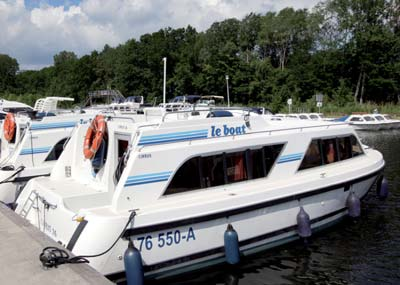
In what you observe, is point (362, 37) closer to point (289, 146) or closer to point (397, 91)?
point (397, 91)

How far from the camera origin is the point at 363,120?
33.2m

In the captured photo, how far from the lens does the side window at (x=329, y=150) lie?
957cm

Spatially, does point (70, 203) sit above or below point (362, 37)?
below

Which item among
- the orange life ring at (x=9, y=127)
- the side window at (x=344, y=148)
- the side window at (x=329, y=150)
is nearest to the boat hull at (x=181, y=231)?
the side window at (x=329, y=150)

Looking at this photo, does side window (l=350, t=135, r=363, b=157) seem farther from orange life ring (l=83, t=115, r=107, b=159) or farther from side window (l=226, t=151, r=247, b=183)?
orange life ring (l=83, t=115, r=107, b=159)

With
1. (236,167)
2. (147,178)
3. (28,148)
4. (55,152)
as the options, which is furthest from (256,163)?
(28,148)

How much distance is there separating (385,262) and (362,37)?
159ft

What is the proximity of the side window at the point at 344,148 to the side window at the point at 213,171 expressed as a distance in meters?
3.48

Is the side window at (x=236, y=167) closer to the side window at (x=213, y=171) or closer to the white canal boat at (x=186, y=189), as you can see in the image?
the white canal boat at (x=186, y=189)

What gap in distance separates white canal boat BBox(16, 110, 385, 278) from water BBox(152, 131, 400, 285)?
0.82ft

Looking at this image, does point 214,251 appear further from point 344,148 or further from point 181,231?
point 344,148

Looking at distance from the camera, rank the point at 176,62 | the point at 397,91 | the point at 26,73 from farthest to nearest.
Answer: the point at 26,73 → the point at 176,62 → the point at 397,91

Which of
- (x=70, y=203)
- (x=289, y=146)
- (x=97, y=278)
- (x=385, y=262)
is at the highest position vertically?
(x=289, y=146)

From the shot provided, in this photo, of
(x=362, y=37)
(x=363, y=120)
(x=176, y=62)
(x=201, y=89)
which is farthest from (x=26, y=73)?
(x=363, y=120)
